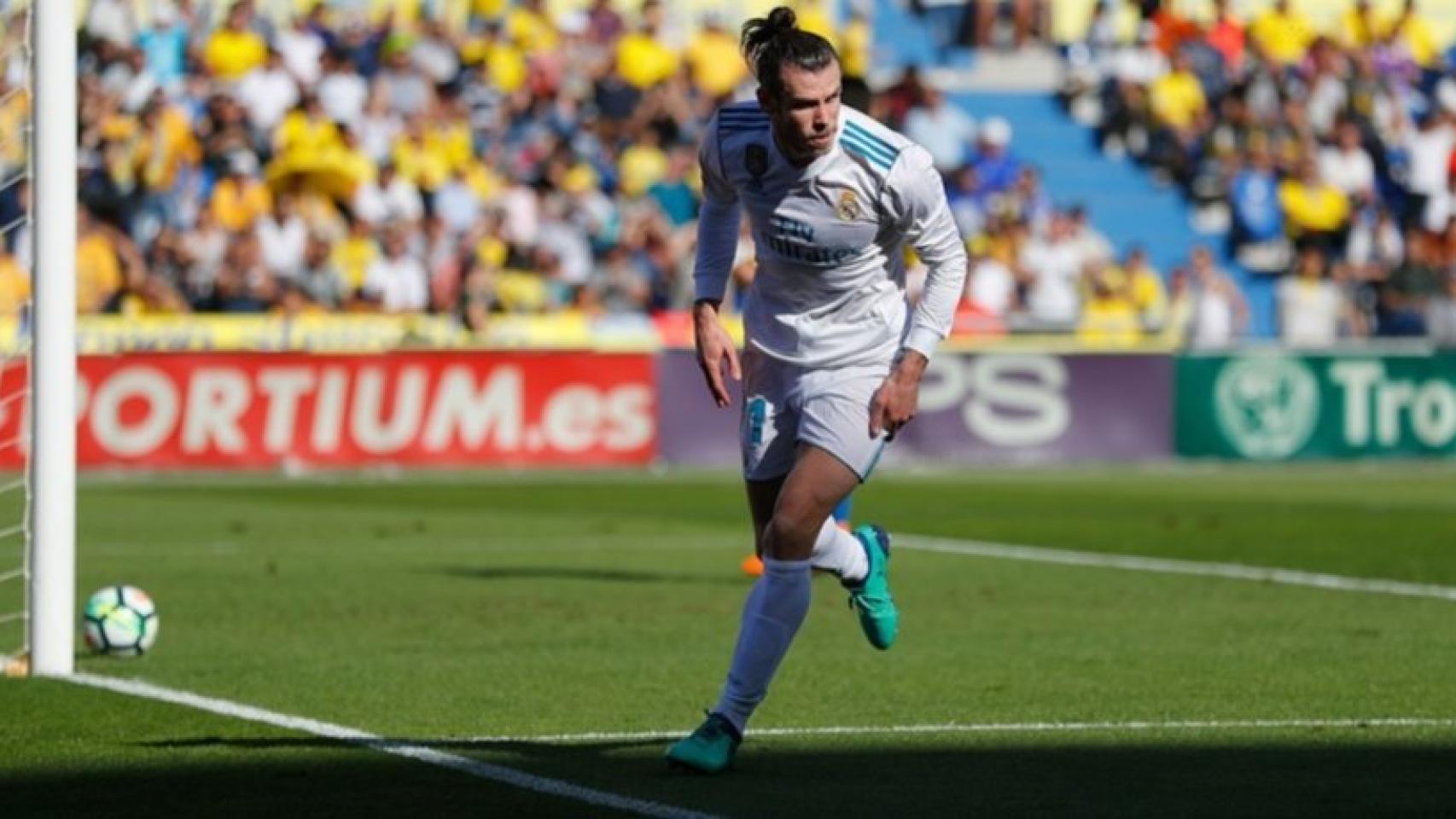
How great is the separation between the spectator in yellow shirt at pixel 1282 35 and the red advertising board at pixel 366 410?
42.3 feet

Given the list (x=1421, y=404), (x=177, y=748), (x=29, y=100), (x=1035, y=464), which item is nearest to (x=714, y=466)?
(x=1035, y=464)

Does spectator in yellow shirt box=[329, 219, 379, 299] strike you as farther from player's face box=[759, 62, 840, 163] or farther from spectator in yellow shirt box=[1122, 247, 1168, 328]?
player's face box=[759, 62, 840, 163]

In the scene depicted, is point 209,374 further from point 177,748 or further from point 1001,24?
point 177,748

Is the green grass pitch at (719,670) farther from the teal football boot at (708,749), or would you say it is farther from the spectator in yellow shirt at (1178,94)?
the spectator in yellow shirt at (1178,94)

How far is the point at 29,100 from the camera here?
11.1m

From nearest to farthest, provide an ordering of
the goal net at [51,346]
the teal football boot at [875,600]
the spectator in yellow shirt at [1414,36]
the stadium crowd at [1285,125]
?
the teal football boot at [875,600] → the goal net at [51,346] → the stadium crowd at [1285,125] → the spectator in yellow shirt at [1414,36]

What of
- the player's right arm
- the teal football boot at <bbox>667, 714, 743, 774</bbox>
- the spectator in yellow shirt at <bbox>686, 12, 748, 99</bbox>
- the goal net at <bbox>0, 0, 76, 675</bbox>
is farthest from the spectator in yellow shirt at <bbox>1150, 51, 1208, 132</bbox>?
the teal football boot at <bbox>667, 714, 743, 774</bbox>

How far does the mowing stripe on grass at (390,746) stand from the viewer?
294 inches

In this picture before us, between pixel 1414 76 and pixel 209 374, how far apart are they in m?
18.0

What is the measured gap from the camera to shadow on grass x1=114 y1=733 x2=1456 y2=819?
7.38 meters

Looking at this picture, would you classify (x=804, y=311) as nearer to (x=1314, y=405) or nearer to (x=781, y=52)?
(x=781, y=52)

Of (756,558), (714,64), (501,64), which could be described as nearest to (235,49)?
(501,64)

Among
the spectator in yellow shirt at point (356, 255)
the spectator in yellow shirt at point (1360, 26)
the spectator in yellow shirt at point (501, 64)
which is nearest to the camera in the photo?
the spectator in yellow shirt at point (356, 255)

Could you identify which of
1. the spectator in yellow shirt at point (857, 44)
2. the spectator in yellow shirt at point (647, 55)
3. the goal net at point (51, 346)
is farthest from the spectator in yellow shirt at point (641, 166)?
the goal net at point (51, 346)
